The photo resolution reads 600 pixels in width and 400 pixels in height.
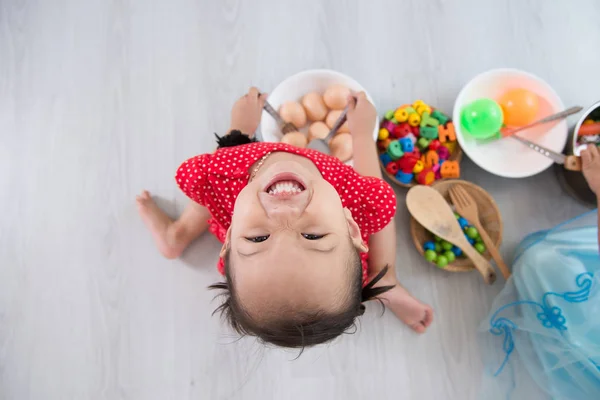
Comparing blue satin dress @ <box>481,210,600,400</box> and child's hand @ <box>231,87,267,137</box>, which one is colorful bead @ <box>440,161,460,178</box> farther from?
child's hand @ <box>231,87,267,137</box>

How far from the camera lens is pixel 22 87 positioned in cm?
87

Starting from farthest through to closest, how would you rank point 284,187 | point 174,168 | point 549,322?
point 174,168 → point 549,322 → point 284,187

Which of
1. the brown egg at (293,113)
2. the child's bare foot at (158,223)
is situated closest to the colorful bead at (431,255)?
the brown egg at (293,113)

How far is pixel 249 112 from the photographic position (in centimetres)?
76

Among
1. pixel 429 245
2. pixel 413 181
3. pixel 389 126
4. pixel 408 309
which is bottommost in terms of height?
pixel 408 309

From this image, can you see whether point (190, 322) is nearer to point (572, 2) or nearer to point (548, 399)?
point (548, 399)

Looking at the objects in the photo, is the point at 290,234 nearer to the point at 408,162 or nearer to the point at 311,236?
the point at 311,236

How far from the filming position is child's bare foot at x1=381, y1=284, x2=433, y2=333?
2.40 feet

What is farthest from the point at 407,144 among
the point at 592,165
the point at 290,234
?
the point at 290,234

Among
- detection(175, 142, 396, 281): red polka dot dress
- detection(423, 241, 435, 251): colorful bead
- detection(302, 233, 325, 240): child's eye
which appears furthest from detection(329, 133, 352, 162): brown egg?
detection(302, 233, 325, 240): child's eye

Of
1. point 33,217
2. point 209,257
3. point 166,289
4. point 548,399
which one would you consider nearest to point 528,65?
point 548,399

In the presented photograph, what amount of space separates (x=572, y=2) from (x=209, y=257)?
936 millimetres

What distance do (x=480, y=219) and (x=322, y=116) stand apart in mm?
363

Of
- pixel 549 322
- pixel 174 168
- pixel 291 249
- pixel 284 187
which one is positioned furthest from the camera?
pixel 174 168
